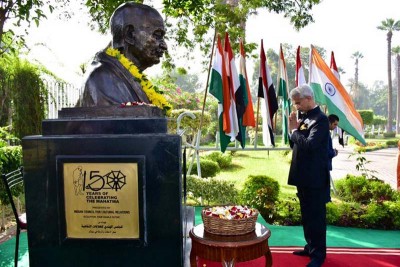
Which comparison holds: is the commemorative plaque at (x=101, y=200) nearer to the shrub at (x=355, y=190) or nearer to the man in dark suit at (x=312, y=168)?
the man in dark suit at (x=312, y=168)

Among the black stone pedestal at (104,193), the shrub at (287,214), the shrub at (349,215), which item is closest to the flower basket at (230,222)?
the black stone pedestal at (104,193)

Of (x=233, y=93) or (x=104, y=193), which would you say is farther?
(x=233, y=93)

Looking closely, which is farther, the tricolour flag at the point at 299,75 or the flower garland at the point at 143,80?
the tricolour flag at the point at 299,75

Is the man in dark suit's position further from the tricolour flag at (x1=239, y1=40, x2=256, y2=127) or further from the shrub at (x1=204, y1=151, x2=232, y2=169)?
the shrub at (x1=204, y1=151, x2=232, y2=169)

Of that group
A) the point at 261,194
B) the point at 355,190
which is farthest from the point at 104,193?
the point at 355,190

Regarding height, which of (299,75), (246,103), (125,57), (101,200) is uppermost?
(299,75)

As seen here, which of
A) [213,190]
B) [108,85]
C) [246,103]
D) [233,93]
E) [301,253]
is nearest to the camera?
[108,85]

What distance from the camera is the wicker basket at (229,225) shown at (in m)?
2.51

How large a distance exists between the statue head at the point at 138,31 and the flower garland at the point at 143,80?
101 millimetres

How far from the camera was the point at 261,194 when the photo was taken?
579cm

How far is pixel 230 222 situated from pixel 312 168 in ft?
3.92

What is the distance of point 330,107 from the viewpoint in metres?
5.96

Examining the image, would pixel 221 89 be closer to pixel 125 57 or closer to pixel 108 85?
pixel 125 57

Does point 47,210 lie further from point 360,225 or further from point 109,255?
point 360,225
